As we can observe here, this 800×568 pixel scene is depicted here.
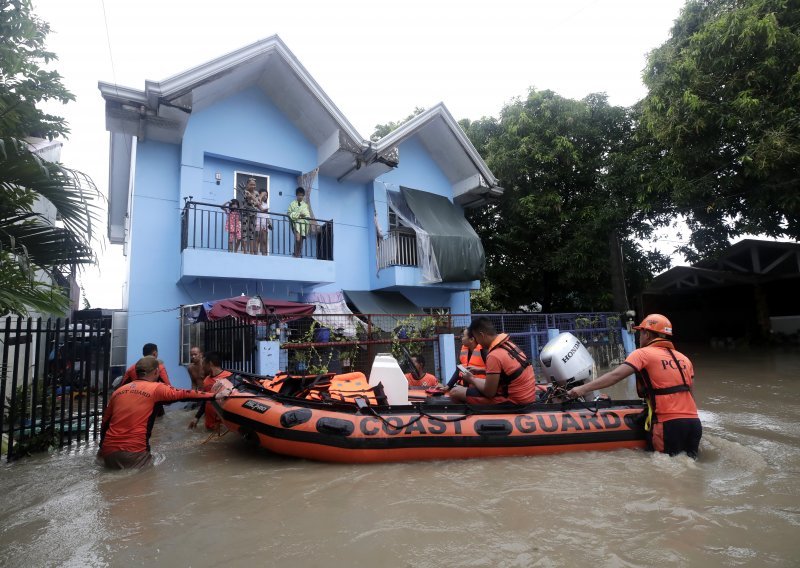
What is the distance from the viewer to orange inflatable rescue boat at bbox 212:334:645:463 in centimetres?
466

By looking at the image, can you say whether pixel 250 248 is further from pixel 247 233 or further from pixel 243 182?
pixel 243 182

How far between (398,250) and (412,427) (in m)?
6.68

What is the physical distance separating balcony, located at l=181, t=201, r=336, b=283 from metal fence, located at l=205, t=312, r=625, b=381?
101 cm

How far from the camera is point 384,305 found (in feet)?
35.2

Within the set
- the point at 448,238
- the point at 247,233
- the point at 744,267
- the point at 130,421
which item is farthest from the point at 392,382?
the point at 744,267

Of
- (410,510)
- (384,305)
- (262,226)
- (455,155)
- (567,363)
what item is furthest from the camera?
(455,155)

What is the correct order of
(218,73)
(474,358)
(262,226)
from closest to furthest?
(474,358)
(218,73)
(262,226)

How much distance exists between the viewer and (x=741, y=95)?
9.34 meters

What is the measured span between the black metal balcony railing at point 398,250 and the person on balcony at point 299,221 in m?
2.14

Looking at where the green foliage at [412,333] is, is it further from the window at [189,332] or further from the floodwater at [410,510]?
the floodwater at [410,510]

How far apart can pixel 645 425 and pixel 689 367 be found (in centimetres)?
81

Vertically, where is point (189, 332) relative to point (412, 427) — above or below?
above

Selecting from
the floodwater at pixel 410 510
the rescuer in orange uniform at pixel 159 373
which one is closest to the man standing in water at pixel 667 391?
the floodwater at pixel 410 510

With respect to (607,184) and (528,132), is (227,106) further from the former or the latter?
(607,184)
